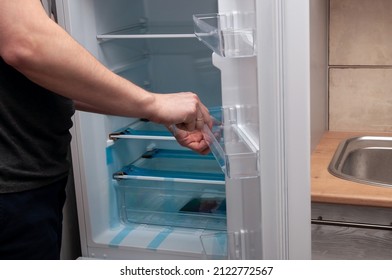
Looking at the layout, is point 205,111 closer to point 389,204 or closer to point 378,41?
point 389,204

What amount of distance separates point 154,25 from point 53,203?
996 mm

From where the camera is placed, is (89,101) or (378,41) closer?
(89,101)

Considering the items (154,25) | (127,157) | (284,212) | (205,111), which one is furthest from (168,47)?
(284,212)

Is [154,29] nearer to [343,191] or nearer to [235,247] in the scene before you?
[343,191]

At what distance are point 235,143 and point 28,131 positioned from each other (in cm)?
44

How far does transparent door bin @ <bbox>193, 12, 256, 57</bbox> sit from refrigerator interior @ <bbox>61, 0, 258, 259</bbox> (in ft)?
2.05

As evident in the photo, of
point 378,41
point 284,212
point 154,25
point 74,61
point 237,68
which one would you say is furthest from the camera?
point 154,25

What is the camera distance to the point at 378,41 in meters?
1.92

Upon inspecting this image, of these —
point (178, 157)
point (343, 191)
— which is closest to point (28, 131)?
point (343, 191)

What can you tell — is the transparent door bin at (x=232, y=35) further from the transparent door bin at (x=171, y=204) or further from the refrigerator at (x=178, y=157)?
the transparent door bin at (x=171, y=204)

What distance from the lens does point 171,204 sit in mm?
2156

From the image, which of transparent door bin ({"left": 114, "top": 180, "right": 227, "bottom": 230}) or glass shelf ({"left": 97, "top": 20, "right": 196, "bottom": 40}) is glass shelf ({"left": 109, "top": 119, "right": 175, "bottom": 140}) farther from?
glass shelf ({"left": 97, "top": 20, "right": 196, "bottom": 40})

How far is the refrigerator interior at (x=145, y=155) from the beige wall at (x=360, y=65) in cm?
42

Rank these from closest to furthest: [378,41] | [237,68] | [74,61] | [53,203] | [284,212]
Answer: [284,212], [74,61], [237,68], [53,203], [378,41]
